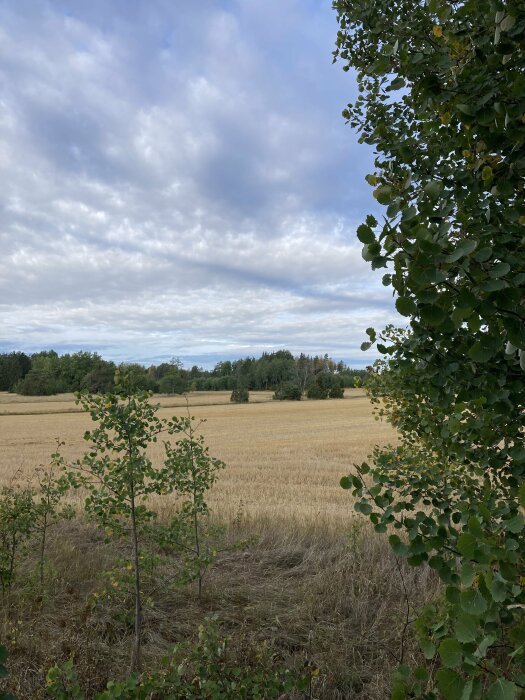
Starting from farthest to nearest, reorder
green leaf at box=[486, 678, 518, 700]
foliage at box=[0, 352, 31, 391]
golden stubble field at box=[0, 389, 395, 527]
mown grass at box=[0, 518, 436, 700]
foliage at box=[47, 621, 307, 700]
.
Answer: foliage at box=[0, 352, 31, 391] < golden stubble field at box=[0, 389, 395, 527] < mown grass at box=[0, 518, 436, 700] < foliage at box=[47, 621, 307, 700] < green leaf at box=[486, 678, 518, 700]

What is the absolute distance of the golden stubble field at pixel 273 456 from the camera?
967 cm

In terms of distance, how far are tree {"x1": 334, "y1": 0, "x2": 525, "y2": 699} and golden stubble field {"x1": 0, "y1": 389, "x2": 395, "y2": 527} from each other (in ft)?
21.1

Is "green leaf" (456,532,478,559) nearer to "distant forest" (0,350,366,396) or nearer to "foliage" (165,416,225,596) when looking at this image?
"foliage" (165,416,225,596)

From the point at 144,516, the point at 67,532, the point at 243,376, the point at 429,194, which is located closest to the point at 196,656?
the point at 144,516

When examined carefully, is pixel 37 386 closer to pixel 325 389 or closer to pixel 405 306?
pixel 325 389

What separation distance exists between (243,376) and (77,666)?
9729 centimetres

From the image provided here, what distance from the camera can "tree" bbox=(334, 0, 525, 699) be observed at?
3.49ft

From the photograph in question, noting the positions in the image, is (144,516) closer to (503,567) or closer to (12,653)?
(12,653)

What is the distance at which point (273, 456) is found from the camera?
66.9 feet

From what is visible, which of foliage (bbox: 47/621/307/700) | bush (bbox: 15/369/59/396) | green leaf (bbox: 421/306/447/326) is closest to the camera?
green leaf (bbox: 421/306/447/326)

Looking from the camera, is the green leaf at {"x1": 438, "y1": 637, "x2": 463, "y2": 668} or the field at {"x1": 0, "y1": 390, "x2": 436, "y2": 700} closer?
the green leaf at {"x1": 438, "y1": 637, "x2": 463, "y2": 668}

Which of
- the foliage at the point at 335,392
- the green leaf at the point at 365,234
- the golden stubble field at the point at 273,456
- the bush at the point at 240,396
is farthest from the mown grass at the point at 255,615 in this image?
the foliage at the point at 335,392

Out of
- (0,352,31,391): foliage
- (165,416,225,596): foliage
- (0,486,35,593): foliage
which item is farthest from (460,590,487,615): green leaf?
(0,352,31,391): foliage

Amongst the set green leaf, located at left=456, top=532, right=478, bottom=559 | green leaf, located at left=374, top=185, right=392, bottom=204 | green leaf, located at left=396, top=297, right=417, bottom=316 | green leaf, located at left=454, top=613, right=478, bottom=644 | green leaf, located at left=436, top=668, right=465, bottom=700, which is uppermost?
green leaf, located at left=374, top=185, right=392, bottom=204
